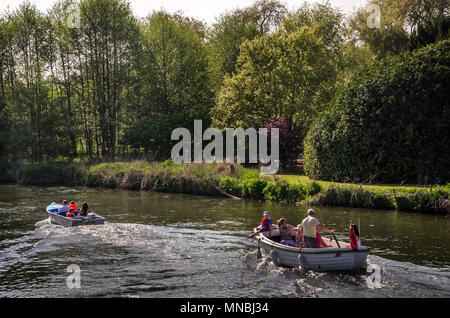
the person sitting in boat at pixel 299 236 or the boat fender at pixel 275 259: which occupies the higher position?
the person sitting in boat at pixel 299 236

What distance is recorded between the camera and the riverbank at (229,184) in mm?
22703

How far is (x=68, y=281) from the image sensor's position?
12.6 metres

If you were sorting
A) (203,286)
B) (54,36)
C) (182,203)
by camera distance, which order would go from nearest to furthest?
(203,286) < (182,203) < (54,36)

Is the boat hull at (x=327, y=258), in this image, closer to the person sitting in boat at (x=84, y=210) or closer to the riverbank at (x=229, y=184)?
the riverbank at (x=229, y=184)

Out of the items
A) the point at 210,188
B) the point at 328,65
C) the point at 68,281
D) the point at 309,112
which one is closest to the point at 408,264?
the point at 68,281

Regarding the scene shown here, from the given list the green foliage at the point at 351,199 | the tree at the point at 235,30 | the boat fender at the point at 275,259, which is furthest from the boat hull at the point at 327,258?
the tree at the point at 235,30

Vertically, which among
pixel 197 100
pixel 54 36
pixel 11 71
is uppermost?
pixel 54 36

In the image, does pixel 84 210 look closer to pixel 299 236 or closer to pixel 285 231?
pixel 285 231

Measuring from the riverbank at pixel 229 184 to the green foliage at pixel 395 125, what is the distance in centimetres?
153

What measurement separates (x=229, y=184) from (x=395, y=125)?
11.0 metres

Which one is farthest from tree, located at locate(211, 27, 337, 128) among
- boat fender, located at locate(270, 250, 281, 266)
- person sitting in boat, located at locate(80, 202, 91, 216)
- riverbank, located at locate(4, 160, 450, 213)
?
boat fender, located at locate(270, 250, 281, 266)

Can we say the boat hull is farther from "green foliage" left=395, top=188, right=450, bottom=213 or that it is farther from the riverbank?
the riverbank
